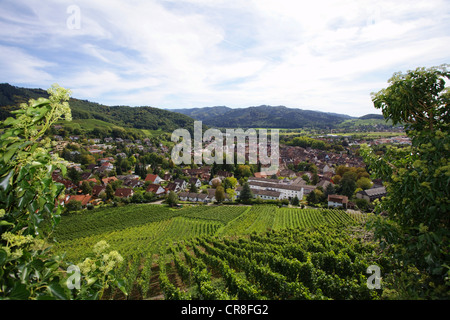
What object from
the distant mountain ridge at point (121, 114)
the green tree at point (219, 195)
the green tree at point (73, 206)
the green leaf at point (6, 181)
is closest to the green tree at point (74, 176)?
the green tree at point (73, 206)

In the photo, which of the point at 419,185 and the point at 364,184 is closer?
the point at 419,185

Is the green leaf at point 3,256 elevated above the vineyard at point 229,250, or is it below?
above

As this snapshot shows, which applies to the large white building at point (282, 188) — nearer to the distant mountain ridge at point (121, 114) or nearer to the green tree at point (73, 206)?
the green tree at point (73, 206)

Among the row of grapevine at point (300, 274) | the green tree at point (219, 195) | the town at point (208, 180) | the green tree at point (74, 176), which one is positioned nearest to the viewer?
the row of grapevine at point (300, 274)

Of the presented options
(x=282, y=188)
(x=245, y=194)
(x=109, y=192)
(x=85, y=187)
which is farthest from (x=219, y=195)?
(x=85, y=187)

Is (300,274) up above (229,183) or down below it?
above

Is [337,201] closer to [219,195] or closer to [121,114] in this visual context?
[219,195]
